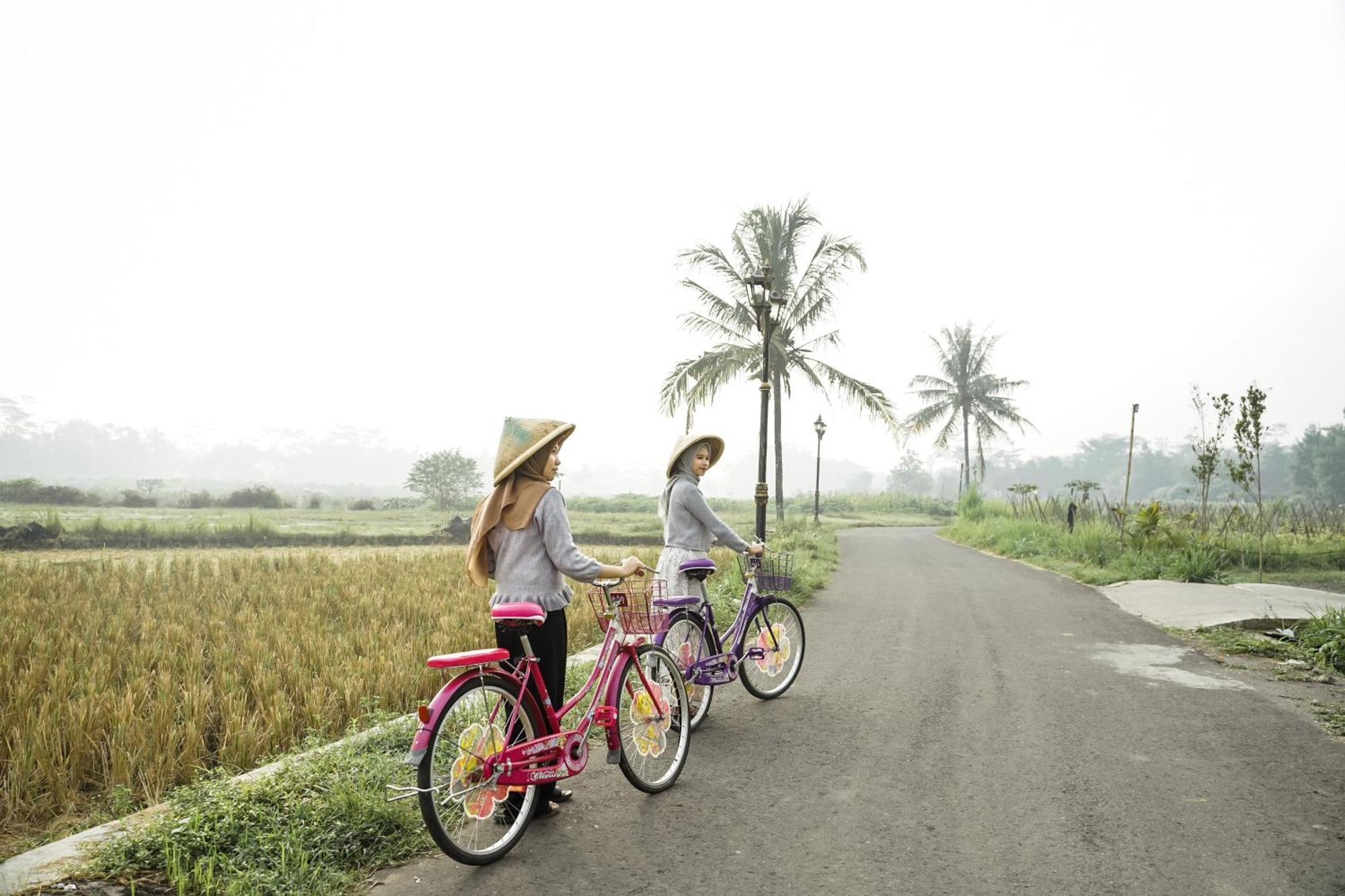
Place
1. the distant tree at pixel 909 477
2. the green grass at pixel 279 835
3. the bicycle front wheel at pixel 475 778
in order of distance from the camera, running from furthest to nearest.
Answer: the distant tree at pixel 909 477, the bicycle front wheel at pixel 475 778, the green grass at pixel 279 835

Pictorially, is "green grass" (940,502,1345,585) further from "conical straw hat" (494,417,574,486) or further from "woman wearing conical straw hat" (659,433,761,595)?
"conical straw hat" (494,417,574,486)

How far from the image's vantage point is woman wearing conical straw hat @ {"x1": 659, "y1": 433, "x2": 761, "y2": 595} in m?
5.55

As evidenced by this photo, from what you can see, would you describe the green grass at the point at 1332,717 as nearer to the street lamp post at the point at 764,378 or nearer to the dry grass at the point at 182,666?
the dry grass at the point at 182,666

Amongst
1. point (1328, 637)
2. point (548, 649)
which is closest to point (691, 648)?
point (548, 649)

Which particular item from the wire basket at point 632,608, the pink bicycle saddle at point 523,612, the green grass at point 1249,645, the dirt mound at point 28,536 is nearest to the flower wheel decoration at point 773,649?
the wire basket at point 632,608

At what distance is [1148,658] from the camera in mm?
7898

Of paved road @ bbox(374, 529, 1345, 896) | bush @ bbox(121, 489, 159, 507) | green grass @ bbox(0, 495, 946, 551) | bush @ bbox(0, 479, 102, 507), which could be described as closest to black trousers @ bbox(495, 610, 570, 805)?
paved road @ bbox(374, 529, 1345, 896)

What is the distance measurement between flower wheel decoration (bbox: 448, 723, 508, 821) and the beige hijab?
0.72 metres

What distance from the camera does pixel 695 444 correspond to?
222 inches

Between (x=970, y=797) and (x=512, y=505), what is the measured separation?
2.95 m

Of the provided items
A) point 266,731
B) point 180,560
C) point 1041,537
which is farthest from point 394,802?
point 1041,537

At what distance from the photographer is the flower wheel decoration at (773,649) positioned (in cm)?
616

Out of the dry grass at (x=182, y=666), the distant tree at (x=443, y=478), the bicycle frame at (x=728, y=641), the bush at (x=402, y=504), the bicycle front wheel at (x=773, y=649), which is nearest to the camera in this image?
the dry grass at (x=182, y=666)

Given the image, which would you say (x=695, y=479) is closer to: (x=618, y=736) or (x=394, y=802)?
(x=618, y=736)
